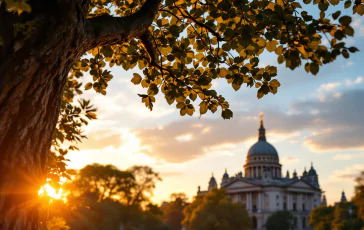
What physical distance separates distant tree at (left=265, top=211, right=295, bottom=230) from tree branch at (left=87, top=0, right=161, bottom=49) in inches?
3730

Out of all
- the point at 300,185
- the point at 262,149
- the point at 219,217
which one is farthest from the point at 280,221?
the point at 219,217

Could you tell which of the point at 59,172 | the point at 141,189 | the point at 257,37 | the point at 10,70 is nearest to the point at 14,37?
the point at 10,70

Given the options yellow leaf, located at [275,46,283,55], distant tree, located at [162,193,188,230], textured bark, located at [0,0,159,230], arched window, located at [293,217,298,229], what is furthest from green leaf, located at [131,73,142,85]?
arched window, located at [293,217,298,229]

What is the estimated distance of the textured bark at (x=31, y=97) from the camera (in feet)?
10.9

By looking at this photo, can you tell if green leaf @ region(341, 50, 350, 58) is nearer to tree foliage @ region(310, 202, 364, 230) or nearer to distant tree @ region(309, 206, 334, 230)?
tree foliage @ region(310, 202, 364, 230)

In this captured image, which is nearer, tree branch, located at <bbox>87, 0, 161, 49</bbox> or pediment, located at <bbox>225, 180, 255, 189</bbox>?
tree branch, located at <bbox>87, 0, 161, 49</bbox>

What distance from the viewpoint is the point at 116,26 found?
453cm

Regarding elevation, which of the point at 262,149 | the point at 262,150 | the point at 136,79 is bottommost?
the point at 136,79

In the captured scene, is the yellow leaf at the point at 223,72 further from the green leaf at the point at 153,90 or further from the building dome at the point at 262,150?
the building dome at the point at 262,150

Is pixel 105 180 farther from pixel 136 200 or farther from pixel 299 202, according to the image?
pixel 299 202

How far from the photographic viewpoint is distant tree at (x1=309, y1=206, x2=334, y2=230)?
260 feet

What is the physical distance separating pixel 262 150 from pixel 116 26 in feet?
368

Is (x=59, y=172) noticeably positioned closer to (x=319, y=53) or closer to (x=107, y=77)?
(x=107, y=77)

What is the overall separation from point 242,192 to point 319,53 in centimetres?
10690
